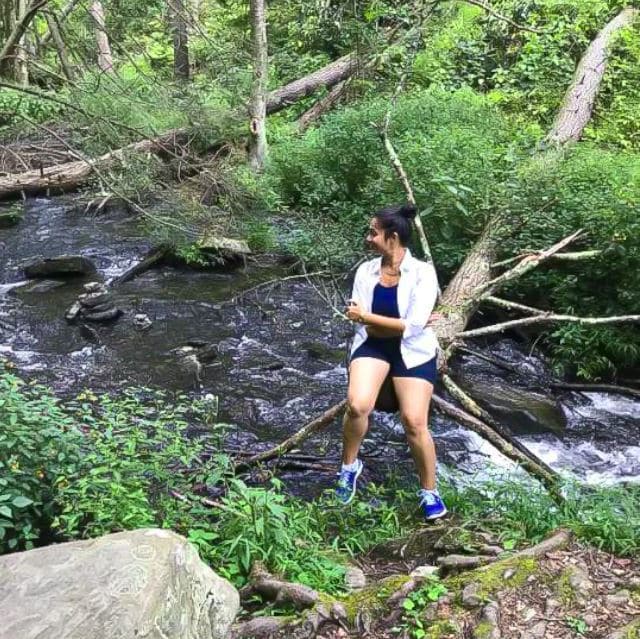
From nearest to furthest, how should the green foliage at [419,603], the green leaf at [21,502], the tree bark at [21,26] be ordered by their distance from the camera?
the green foliage at [419,603]
the green leaf at [21,502]
the tree bark at [21,26]

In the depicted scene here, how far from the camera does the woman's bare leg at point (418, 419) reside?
435 cm

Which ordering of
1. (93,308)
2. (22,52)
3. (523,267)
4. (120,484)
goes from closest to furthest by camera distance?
1. (120,484)
2. (523,267)
3. (22,52)
4. (93,308)

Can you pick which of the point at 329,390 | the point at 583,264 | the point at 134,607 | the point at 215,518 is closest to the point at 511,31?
the point at 583,264

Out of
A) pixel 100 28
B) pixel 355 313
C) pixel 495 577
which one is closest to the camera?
pixel 495 577

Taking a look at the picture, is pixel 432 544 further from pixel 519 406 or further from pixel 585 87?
pixel 585 87

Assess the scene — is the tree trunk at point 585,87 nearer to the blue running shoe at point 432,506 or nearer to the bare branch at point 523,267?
the bare branch at point 523,267

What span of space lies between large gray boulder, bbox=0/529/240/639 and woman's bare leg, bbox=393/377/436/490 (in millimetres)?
1835

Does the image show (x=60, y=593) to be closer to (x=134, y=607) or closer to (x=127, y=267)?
(x=134, y=607)

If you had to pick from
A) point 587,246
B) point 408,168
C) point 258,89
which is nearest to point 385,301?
point 587,246

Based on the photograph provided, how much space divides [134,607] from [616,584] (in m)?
2.33

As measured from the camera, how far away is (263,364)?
757cm

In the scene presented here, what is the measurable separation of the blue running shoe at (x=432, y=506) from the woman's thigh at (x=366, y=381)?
682mm

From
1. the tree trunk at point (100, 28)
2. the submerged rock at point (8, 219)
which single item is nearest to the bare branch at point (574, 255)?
the tree trunk at point (100, 28)

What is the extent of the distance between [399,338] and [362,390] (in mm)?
421
